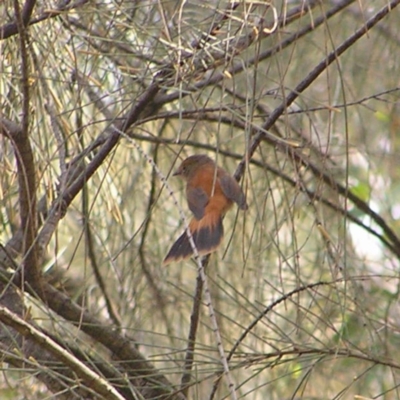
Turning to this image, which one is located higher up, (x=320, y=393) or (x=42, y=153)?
(x=42, y=153)

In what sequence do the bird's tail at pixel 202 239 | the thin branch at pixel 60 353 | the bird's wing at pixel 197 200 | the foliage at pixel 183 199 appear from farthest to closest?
Answer: the bird's wing at pixel 197 200
the bird's tail at pixel 202 239
the foliage at pixel 183 199
the thin branch at pixel 60 353

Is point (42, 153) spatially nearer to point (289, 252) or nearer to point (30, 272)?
point (30, 272)

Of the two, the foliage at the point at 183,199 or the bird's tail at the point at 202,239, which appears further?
the bird's tail at the point at 202,239

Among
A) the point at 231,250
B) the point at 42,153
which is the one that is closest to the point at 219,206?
the point at 231,250

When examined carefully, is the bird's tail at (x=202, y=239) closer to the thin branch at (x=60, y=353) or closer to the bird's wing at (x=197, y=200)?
the bird's wing at (x=197, y=200)

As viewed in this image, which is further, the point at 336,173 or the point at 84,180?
the point at 336,173

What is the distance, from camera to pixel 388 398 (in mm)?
3584

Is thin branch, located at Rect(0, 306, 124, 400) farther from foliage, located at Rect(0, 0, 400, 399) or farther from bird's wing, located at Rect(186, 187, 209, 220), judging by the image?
bird's wing, located at Rect(186, 187, 209, 220)

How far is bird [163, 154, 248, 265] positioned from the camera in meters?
2.51

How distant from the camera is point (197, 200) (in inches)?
116

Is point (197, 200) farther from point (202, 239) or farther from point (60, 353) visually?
point (60, 353)

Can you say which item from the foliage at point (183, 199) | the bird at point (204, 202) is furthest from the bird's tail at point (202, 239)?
the foliage at point (183, 199)

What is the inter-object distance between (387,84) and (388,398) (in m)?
1.27

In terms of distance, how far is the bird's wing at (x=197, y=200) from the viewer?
2869 mm
